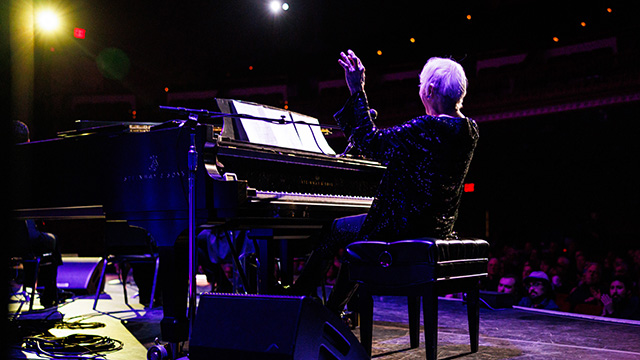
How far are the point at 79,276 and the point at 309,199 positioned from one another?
3.74m

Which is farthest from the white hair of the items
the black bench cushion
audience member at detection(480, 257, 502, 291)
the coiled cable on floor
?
audience member at detection(480, 257, 502, 291)

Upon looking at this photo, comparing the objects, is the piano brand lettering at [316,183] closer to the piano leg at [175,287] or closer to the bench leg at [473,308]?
the piano leg at [175,287]

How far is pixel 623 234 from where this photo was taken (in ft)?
33.9

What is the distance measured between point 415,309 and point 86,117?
12.1 meters

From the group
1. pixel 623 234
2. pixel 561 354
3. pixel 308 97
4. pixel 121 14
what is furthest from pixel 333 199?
pixel 308 97

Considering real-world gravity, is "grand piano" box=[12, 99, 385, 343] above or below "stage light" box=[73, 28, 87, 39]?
below

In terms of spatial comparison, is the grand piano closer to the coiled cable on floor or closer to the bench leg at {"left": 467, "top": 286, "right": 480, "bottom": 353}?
the coiled cable on floor

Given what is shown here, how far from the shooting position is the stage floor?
9.03 ft

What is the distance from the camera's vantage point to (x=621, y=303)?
5.41 meters

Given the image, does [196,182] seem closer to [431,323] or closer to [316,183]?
[316,183]

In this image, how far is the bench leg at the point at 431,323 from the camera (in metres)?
2.25

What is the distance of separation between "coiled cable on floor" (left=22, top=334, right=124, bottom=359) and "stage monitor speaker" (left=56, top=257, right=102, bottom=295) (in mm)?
2481

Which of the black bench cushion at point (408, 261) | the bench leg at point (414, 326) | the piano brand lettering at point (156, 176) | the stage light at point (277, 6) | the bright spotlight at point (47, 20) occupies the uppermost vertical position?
the stage light at point (277, 6)

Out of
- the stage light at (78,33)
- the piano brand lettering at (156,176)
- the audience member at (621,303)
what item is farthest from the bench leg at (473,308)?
the stage light at (78,33)
